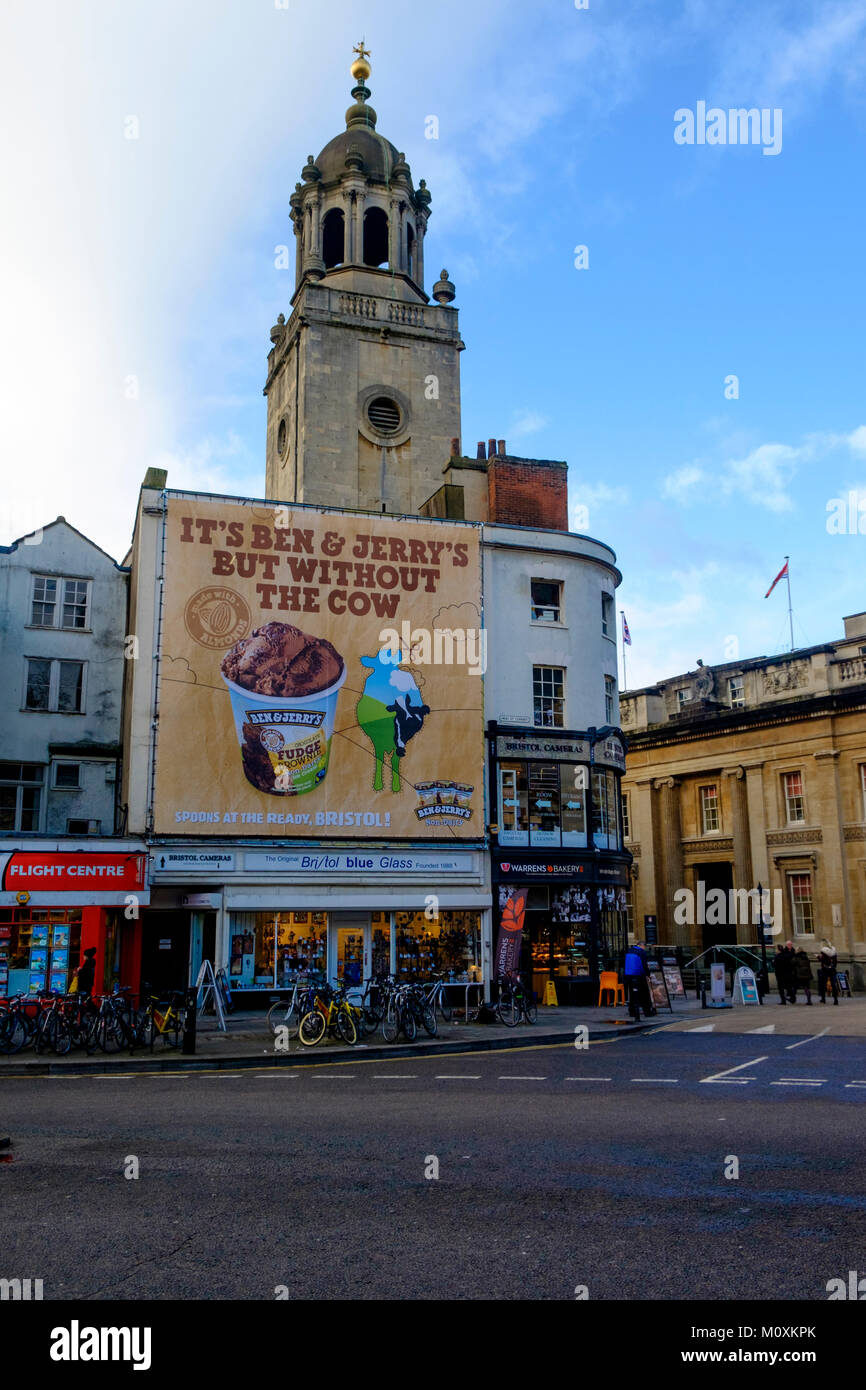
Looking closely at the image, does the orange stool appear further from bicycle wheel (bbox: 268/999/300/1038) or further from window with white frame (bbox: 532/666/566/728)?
bicycle wheel (bbox: 268/999/300/1038)

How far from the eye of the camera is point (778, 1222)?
7.62 m

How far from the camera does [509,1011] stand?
2472 centimetres

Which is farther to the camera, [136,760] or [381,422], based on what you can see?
[381,422]

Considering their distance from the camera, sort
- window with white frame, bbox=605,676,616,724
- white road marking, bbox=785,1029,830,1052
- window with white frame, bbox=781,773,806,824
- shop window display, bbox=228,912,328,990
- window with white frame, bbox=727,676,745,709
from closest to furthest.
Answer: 1. white road marking, bbox=785,1029,830,1052
2. shop window display, bbox=228,912,328,990
3. window with white frame, bbox=605,676,616,724
4. window with white frame, bbox=781,773,806,824
5. window with white frame, bbox=727,676,745,709

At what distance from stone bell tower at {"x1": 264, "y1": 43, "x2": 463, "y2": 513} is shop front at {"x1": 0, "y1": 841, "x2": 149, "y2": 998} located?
1789cm

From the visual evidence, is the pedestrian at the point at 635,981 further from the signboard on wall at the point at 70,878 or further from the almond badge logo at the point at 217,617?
the almond badge logo at the point at 217,617

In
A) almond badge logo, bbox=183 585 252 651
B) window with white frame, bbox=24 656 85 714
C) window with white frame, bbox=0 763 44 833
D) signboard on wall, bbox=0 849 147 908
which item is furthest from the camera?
window with white frame, bbox=24 656 85 714

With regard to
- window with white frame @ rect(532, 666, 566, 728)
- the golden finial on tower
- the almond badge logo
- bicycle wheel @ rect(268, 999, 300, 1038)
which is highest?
Answer: the golden finial on tower

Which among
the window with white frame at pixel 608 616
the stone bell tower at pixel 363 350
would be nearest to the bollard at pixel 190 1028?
the window with white frame at pixel 608 616

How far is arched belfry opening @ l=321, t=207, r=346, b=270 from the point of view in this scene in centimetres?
4538

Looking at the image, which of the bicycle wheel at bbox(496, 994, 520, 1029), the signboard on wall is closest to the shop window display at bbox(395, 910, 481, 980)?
the bicycle wheel at bbox(496, 994, 520, 1029)
